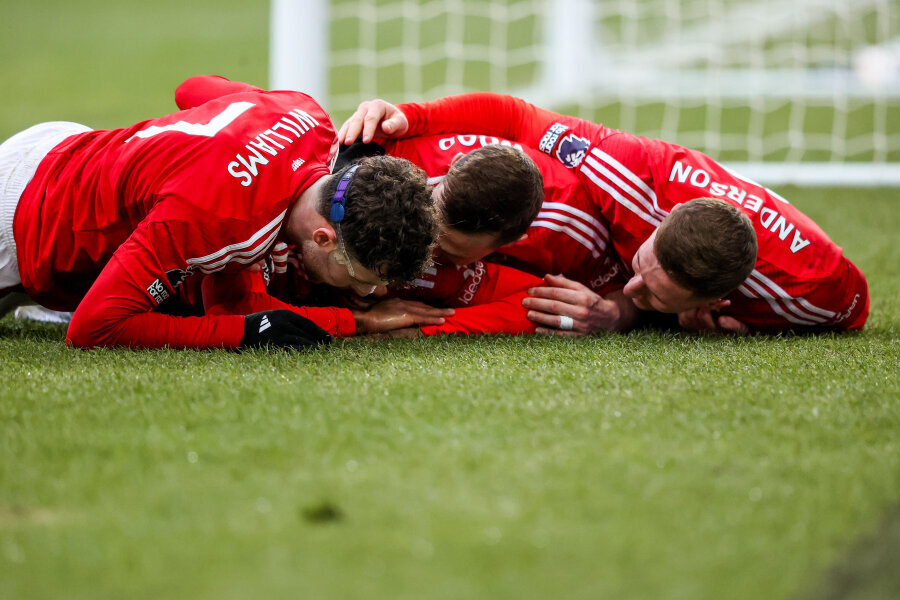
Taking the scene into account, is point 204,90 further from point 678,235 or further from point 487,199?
point 678,235

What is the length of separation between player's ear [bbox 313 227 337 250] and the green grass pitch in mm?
233

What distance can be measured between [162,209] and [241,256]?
188mm

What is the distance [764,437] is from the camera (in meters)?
1.46

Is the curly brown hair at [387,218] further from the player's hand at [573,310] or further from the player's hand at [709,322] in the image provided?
the player's hand at [709,322]

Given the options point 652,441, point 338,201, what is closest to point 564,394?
point 652,441

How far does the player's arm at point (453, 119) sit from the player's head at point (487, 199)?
29 cm

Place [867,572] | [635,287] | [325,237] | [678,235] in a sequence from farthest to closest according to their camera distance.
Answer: [635,287] → [678,235] → [325,237] → [867,572]

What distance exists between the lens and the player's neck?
6.46 ft

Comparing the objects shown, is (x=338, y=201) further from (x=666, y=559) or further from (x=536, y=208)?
(x=666, y=559)

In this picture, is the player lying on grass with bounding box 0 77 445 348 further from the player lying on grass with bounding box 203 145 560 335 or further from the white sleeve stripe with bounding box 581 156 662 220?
the white sleeve stripe with bounding box 581 156 662 220

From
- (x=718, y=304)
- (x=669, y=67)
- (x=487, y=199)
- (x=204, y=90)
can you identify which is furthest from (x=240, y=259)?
(x=669, y=67)

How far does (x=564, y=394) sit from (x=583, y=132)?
101 centimetres

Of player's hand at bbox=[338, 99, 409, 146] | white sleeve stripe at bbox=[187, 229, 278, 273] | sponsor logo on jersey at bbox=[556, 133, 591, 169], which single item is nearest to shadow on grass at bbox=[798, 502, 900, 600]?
white sleeve stripe at bbox=[187, 229, 278, 273]

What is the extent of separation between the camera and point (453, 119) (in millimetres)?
2467
